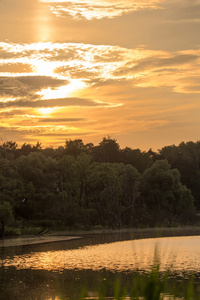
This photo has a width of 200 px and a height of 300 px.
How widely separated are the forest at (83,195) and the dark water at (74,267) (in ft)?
41.8

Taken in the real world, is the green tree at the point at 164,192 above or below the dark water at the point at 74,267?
above

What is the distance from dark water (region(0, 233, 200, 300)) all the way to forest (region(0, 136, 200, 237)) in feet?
41.8

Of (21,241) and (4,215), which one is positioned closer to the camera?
(21,241)

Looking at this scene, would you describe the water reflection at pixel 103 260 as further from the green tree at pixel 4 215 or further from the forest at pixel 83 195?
the forest at pixel 83 195

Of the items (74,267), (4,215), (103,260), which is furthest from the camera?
(4,215)

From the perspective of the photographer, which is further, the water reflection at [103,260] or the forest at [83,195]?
the forest at [83,195]

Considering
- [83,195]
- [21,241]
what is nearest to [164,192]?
[83,195]

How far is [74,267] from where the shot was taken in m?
27.6

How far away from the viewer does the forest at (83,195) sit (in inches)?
2270

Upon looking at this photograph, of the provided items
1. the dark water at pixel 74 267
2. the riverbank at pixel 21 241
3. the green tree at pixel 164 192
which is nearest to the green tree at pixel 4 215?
the riverbank at pixel 21 241

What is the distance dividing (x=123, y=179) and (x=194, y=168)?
34473 millimetres

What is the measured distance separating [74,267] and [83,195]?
4225 cm

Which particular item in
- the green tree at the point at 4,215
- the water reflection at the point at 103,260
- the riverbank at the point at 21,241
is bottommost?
the riverbank at the point at 21,241

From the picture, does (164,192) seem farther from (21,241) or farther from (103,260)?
(103,260)
